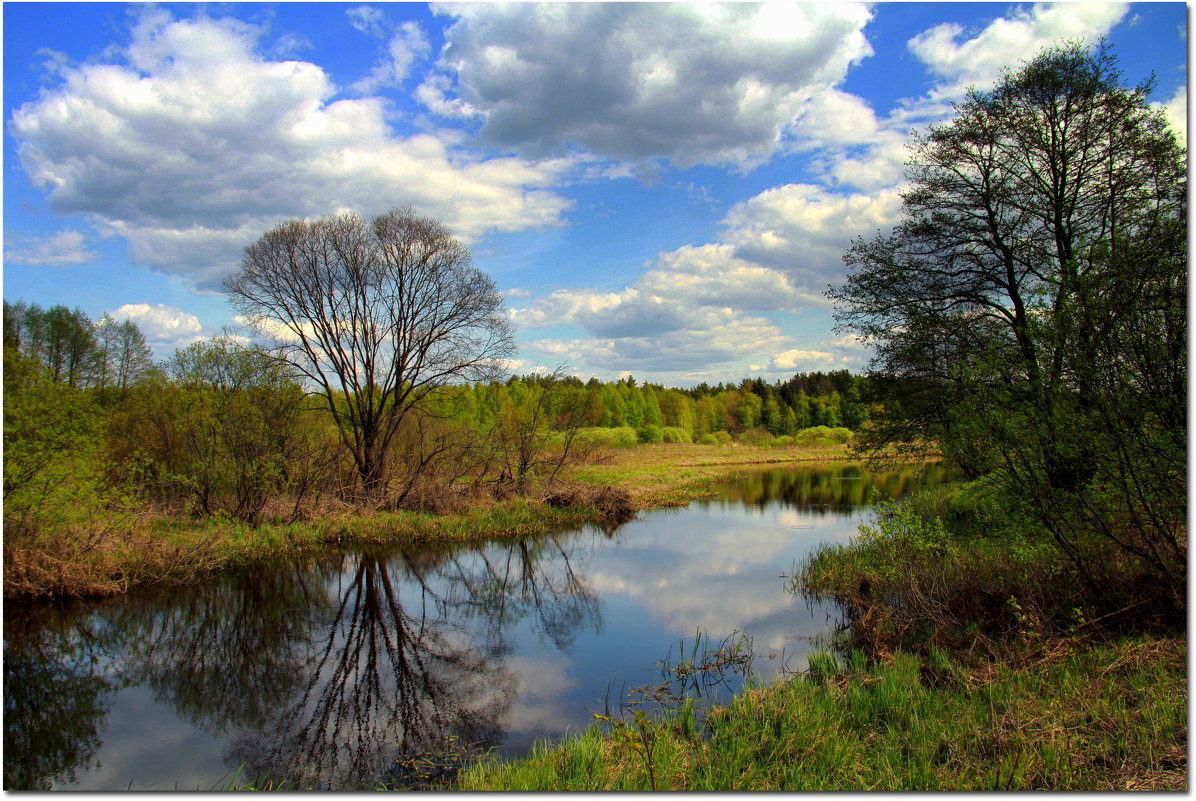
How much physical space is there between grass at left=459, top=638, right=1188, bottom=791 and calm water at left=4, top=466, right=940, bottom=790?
6.10 ft

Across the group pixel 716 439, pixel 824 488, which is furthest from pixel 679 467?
pixel 716 439

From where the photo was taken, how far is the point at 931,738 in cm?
606

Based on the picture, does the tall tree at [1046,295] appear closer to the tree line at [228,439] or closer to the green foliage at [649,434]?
the tree line at [228,439]

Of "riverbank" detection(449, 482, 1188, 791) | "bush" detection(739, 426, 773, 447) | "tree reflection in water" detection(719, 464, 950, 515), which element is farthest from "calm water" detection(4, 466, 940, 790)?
"bush" detection(739, 426, 773, 447)

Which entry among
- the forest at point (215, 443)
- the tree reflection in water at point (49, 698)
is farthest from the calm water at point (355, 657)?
the forest at point (215, 443)

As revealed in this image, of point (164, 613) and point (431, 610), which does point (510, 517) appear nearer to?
point (431, 610)

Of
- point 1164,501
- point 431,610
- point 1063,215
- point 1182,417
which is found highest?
point 1063,215

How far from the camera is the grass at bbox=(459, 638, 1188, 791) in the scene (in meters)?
5.25

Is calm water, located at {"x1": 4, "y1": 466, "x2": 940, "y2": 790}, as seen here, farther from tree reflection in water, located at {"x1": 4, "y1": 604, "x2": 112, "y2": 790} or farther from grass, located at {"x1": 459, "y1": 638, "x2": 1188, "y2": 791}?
grass, located at {"x1": 459, "y1": 638, "x2": 1188, "y2": 791}

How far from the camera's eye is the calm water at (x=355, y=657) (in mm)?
7398

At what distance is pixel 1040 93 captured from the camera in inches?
626

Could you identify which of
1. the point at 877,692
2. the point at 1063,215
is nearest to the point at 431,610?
the point at 877,692

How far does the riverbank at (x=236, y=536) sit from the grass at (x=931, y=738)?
971cm

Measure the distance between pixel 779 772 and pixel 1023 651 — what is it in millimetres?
4131
